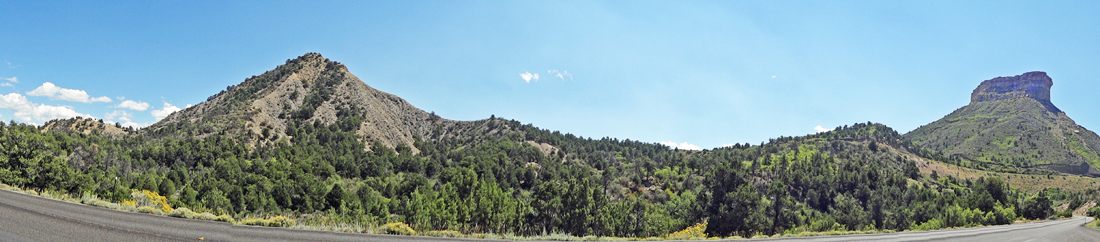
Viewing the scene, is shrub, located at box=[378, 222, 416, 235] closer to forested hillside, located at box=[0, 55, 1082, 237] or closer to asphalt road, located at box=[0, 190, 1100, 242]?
asphalt road, located at box=[0, 190, 1100, 242]

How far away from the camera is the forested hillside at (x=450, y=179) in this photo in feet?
172

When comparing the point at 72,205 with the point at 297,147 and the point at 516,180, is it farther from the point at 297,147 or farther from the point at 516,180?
the point at 516,180

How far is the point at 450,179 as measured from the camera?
88.5 metres

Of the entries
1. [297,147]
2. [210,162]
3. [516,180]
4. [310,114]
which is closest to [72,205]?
[210,162]

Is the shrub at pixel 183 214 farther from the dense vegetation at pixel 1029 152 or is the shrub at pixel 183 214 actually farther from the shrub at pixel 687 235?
the dense vegetation at pixel 1029 152

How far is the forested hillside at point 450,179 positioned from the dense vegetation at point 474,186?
28cm

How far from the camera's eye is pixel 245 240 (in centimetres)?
1145

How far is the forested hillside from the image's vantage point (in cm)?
5247

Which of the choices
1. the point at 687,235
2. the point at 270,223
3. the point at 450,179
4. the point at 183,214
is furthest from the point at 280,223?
the point at 450,179

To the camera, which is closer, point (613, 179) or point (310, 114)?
point (310, 114)

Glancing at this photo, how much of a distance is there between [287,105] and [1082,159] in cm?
26916

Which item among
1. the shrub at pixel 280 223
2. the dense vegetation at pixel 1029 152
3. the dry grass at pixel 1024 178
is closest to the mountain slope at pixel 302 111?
the shrub at pixel 280 223

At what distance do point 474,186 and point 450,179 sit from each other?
26.9 m

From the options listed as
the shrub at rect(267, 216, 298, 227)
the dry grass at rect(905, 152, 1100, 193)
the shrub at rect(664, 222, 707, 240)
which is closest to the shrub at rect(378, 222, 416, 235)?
the shrub at rect(267, 216, 298, 227)
